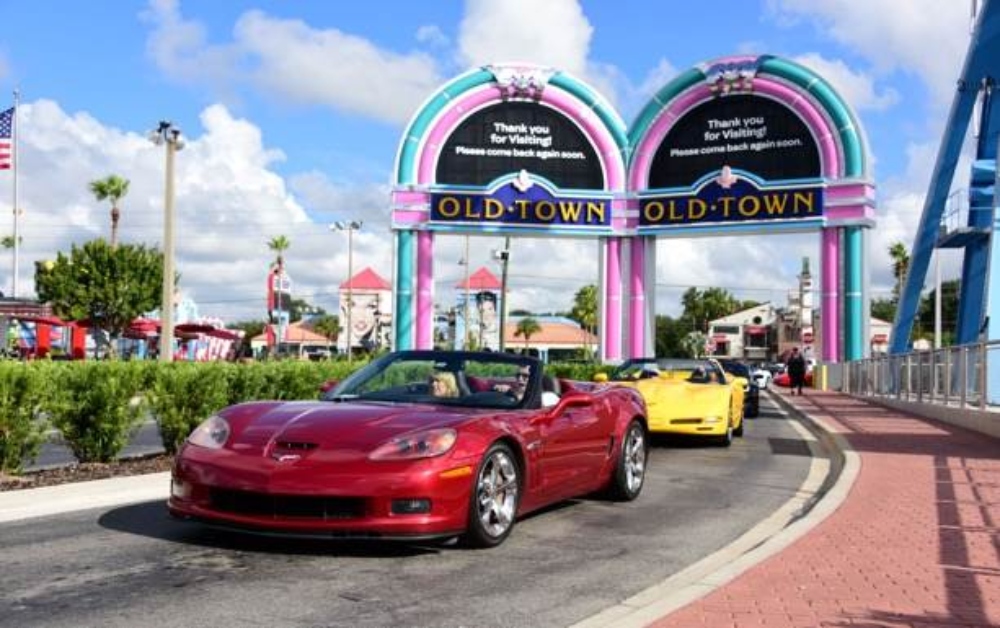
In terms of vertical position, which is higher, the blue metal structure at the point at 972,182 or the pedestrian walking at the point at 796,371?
the blue metal structure at the point at 972,182

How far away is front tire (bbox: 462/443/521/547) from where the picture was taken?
6.34 m

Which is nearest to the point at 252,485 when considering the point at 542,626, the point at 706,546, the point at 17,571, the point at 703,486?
the point at 17,571

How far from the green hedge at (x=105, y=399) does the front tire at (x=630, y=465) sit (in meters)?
5.06

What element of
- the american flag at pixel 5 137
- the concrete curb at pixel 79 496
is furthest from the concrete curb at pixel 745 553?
the american flag at pixel 5 137

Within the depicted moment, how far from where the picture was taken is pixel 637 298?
36.8 meters

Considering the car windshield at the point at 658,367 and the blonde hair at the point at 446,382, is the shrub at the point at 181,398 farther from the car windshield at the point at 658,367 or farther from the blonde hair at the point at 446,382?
the car windshield at the point at 658,367

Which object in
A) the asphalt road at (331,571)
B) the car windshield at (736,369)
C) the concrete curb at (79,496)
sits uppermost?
the car windshield at (736,369)

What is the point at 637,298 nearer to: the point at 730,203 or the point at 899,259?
A: the point at 730,203

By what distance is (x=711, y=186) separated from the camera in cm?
3578

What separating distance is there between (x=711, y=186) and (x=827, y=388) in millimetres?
8422

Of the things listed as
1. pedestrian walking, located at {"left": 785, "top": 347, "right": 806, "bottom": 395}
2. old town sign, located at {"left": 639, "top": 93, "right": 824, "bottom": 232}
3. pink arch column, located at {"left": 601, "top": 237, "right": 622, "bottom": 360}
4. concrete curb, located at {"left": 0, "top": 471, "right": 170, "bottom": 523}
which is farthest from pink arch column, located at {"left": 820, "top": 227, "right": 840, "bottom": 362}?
concrete curb, located at {"left": 0, "top": 471, "right": 170, "bottom": 523}

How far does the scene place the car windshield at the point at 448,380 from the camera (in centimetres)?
735

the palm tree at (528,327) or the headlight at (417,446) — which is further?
the palm tree at (528,327)

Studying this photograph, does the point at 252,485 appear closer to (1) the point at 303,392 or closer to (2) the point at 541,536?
(2) the point at 541,536
